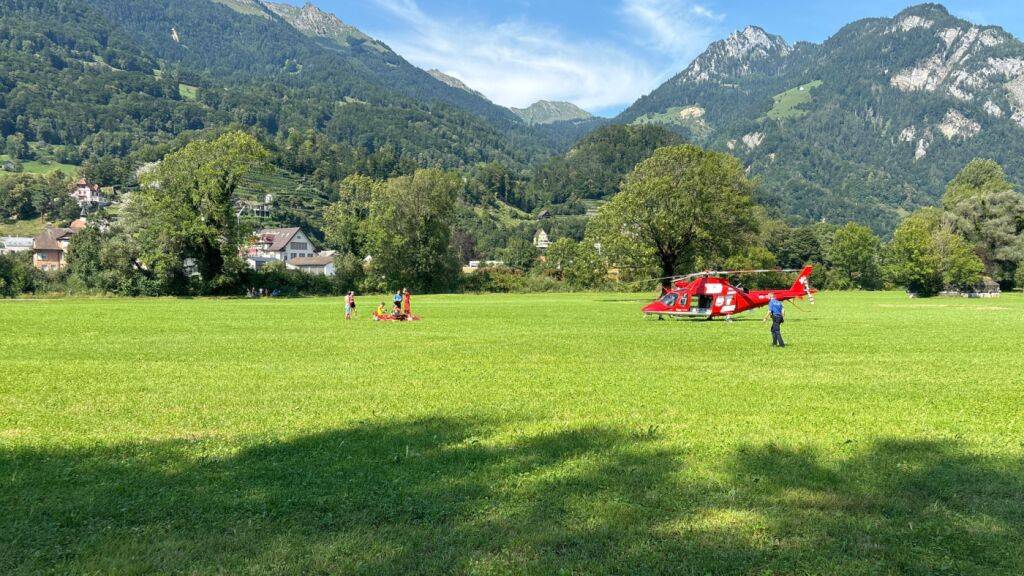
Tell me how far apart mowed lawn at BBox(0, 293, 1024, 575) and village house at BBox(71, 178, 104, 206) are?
557 feet

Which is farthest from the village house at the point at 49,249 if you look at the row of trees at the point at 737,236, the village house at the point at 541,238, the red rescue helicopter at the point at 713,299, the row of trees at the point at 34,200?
the village house at the point at 541,238

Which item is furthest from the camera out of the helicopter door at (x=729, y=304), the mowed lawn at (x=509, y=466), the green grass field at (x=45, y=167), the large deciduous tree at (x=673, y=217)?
the green grass field at (x=45, y=167)

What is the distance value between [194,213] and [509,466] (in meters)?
56.2

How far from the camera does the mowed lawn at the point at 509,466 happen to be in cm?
467

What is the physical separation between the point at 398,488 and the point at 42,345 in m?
17.4

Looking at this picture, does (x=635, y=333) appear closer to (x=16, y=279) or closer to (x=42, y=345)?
(x=42, y=345)

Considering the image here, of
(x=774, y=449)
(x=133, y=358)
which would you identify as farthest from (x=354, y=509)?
(x=133, y=358)

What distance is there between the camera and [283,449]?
7445 mm

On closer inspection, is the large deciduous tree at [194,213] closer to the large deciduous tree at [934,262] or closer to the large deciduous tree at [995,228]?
the large deciduous tree at [934,262]

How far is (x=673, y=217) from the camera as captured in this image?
168 ft

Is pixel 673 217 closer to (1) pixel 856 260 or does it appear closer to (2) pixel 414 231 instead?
(2) pixel 414 231

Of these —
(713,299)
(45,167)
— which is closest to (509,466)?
(713,299)

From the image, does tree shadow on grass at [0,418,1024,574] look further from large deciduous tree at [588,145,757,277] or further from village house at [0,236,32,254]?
village house at [0,236,32,254]

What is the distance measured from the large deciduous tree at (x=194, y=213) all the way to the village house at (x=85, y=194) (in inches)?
4702
